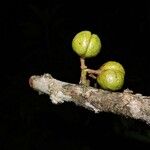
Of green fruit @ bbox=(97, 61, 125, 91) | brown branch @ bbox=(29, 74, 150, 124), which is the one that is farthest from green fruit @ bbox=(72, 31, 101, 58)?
brown branch @ bbox=(29, 74, 150, 124)

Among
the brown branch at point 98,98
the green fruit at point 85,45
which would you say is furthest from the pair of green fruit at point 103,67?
the brown branch at point 98,98

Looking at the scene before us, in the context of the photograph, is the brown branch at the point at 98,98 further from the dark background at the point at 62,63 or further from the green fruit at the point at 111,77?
the dark background at the point at 62,63

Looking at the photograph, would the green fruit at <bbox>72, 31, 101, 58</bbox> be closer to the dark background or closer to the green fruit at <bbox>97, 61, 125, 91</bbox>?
the green fruit at <bbox>97, 61, 125, 91</bbox>

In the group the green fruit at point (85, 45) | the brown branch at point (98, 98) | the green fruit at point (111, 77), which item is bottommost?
the brown branch at point (98, 98)

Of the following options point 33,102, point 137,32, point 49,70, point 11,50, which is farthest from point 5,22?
point 137,32

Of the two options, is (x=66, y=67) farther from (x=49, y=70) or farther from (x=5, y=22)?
(x=5, y=22)

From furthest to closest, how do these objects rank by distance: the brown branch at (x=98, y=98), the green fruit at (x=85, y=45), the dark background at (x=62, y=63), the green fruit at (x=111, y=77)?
the dark background at (x=62, y=63) < the green fruit at (x=85, y=45) < the green fruit at (x=111, y=77) < the brown branch at (x=98, y=98)

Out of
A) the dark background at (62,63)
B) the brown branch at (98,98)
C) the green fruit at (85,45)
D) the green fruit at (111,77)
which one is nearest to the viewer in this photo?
the brown branch at (98,98)
